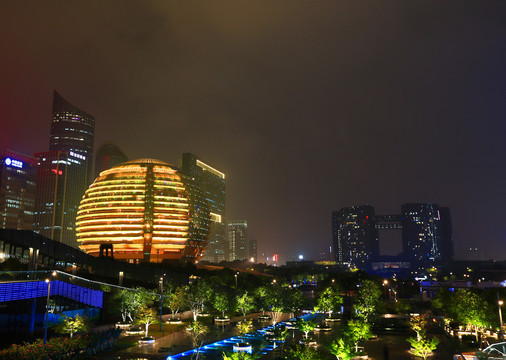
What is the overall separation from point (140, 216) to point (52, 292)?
80696mm

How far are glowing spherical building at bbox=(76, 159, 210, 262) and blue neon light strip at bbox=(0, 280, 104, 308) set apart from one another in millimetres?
66872

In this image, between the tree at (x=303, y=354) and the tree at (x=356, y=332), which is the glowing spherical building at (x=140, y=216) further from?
the tree at (x=303, y=354)

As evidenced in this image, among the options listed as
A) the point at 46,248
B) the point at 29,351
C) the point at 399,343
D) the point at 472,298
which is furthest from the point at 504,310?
the point at 46,248

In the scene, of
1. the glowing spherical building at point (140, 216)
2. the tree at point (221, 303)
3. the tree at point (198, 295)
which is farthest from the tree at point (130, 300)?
the glowing spherical building at point (140, 216)

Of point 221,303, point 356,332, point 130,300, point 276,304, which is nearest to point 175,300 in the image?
point 221,303

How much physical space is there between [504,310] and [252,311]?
49886mm

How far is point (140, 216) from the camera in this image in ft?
A: 440

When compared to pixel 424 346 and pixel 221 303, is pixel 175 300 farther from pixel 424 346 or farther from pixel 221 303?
pixel 424 346

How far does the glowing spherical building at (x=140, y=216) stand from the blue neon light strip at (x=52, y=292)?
6687cm

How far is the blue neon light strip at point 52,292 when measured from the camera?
45344mm

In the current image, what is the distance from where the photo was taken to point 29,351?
31859 millimetres

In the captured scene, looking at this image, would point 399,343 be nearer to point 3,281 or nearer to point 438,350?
point 438,350

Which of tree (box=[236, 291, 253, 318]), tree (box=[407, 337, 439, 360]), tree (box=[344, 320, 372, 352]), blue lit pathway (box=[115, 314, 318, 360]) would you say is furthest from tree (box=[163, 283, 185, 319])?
tree (box=[407, 337, 439, 360])

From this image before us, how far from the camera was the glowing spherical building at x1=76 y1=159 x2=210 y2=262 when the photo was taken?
133250mm
